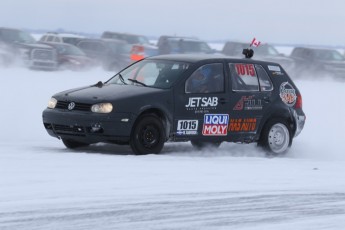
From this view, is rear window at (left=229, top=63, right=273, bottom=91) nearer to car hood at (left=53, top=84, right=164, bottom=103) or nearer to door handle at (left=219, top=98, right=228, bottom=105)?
door handle at (left=219, top=98, right=228, bottom=105)

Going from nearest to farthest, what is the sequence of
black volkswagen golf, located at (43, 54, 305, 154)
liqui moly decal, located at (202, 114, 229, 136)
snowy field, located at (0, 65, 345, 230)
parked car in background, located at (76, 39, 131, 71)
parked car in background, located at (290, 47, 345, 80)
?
snowy field, located at (0, 65, 345, 230)
black volkswagen golf, located at (43, 54, 305, 154)
liqui moly decal, located at (202, 114, 229, 136)
parked car in background, located at (76, 39, 131, 71)
parked car in background, located at (290, 47, 345, 80)

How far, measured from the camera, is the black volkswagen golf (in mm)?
12953

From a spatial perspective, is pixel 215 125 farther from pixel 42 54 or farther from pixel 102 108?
pixel 42 54

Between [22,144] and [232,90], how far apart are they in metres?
3.10

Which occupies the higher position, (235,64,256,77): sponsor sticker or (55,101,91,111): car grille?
(235,64,256,77): sponsor sticker

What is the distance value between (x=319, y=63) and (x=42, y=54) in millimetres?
13301

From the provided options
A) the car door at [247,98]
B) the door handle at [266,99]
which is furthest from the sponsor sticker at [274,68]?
the door handle at [266,99]

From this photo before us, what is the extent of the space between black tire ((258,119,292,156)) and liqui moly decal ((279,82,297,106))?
352 mm

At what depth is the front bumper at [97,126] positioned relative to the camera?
42.1 feet

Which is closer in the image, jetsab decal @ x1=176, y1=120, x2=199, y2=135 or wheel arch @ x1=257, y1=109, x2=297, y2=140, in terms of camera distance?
jetsab decal @ x1=176, y1=120, x2=199, y2=135

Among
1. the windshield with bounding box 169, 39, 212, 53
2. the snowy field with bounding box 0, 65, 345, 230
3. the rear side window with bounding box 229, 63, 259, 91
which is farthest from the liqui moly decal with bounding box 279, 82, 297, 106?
the windshield with bounding box 169, 39, 212, 53

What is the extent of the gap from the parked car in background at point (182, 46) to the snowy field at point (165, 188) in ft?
92.1

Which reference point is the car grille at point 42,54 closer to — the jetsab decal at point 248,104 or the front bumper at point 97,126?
the jetsab decal at point 248,104

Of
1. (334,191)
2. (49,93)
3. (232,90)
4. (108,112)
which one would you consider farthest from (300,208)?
(49,93)
